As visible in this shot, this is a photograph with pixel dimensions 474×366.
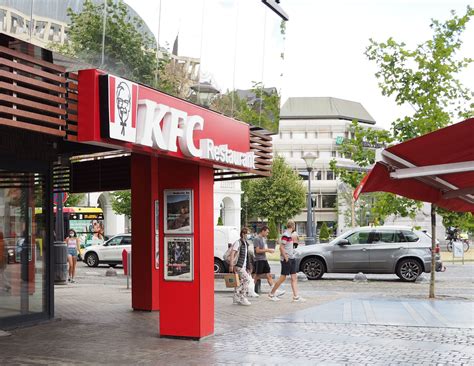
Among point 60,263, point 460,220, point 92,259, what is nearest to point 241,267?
point 460,220

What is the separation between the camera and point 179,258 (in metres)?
10.5

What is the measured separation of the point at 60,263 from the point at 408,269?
10.9 meters

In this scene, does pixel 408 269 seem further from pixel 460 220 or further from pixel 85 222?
pixel 85 222

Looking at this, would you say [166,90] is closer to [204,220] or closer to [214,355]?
[204,220]

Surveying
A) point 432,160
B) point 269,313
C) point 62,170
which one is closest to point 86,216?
point 62,170

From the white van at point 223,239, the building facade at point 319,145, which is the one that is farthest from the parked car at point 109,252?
the building facade at point 319,145

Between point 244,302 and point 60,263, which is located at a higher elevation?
point 60,263

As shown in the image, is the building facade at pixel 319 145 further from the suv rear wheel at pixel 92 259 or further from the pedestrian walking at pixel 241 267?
the pedestrian walking at pixel 241 267

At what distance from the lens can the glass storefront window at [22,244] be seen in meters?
11.5

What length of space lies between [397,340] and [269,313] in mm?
3781

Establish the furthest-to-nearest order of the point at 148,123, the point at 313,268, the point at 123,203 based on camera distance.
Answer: the point at 123,203
the point at 313,268
the point at 148,123

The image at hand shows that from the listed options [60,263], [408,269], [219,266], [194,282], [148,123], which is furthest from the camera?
[219,266]

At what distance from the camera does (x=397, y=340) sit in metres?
10.3

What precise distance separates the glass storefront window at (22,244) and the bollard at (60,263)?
8.86m
